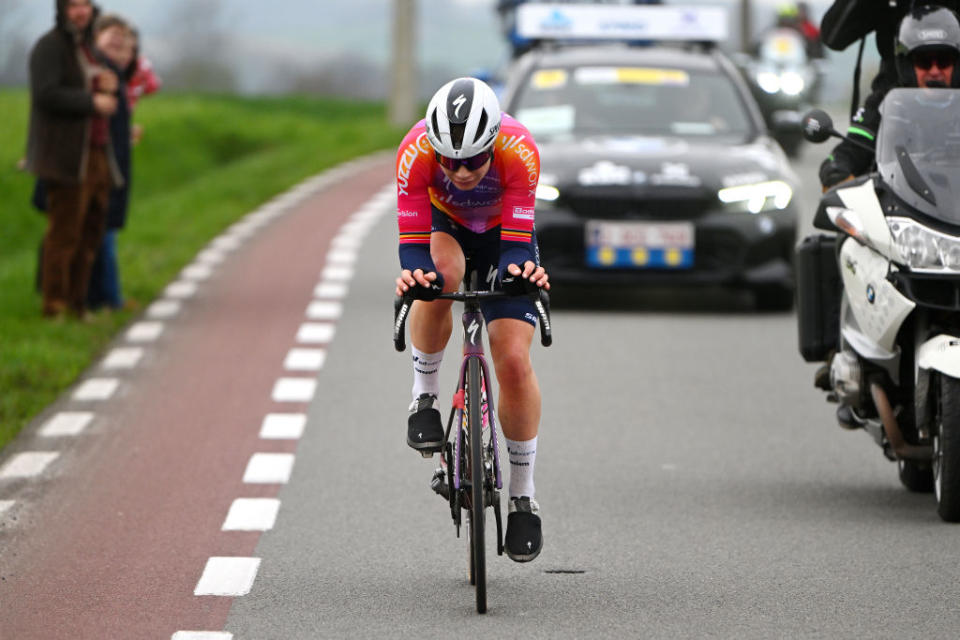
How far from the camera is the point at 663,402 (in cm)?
1198

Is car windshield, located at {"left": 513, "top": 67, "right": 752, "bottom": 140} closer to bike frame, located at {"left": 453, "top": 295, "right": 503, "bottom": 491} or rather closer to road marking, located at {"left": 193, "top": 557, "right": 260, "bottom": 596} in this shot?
road marking, located at {"left": 193, "top": 557, "right": 260, "bottom": 596}

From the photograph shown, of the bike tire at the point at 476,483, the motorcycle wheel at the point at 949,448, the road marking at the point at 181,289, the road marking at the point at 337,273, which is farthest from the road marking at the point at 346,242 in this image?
the bike tire at the point at 476,483

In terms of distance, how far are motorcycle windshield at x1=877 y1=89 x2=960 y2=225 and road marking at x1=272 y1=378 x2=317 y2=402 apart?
391 cm

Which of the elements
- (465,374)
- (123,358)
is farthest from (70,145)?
(465,374)

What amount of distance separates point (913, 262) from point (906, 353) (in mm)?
553

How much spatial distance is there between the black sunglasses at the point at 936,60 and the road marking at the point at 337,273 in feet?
27.1

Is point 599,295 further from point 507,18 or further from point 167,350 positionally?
point 507,18

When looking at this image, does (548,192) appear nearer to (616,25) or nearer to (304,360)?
(304,360)

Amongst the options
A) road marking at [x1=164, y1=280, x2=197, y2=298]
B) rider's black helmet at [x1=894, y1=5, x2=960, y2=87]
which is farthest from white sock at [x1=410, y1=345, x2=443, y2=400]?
road marking at [x1=164, y1=280, x2=197, y2=298]

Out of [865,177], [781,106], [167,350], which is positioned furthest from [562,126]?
[781,106]

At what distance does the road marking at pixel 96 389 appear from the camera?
12.0 meters

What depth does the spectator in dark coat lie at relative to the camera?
1390 centimetres

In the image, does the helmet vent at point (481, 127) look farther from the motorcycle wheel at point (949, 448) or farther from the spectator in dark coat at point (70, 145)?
the spectator in dark coat at point (70, 145)

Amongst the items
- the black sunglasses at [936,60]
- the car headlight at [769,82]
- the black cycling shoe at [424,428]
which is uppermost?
the black sunglasses at [936,60]
